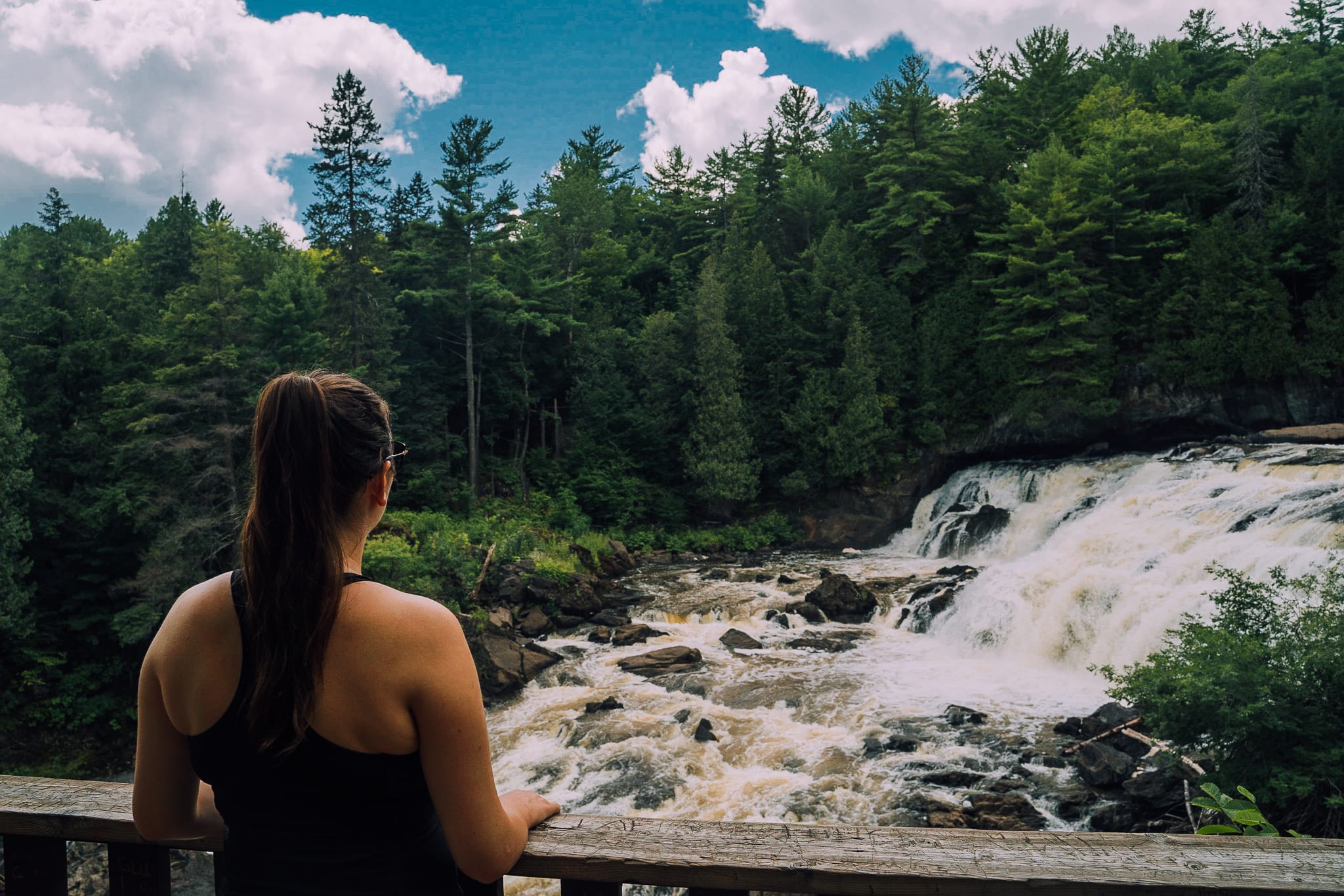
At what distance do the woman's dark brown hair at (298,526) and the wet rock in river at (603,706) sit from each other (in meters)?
12.6

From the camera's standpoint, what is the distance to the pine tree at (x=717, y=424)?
29.3m

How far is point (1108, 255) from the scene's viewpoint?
25.1m

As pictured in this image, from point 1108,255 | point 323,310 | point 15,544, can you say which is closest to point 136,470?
point 15,544

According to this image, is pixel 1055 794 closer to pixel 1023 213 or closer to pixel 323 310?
pixel 1023 213

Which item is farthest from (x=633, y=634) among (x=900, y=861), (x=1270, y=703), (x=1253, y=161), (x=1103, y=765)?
(x=1253, y=161)

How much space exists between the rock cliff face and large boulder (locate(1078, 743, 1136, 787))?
586 inches

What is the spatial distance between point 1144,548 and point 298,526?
17.1 m

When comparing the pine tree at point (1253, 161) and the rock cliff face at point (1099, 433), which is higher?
the pine tree at point (1253, 161)

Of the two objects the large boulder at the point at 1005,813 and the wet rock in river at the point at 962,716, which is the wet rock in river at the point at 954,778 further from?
the wet rock in river at the point at 962,716

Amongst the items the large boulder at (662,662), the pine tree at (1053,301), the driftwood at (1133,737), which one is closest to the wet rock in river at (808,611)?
the large boulder at (662,662)

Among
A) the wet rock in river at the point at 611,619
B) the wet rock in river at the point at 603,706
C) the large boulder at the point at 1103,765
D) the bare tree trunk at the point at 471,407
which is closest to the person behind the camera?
the large boulder at the point at 1103,765

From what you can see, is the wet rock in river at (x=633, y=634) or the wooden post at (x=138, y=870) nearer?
the wooden post at (x=138, y=870)

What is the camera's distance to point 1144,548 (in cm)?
1522

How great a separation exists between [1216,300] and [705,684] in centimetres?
1928
